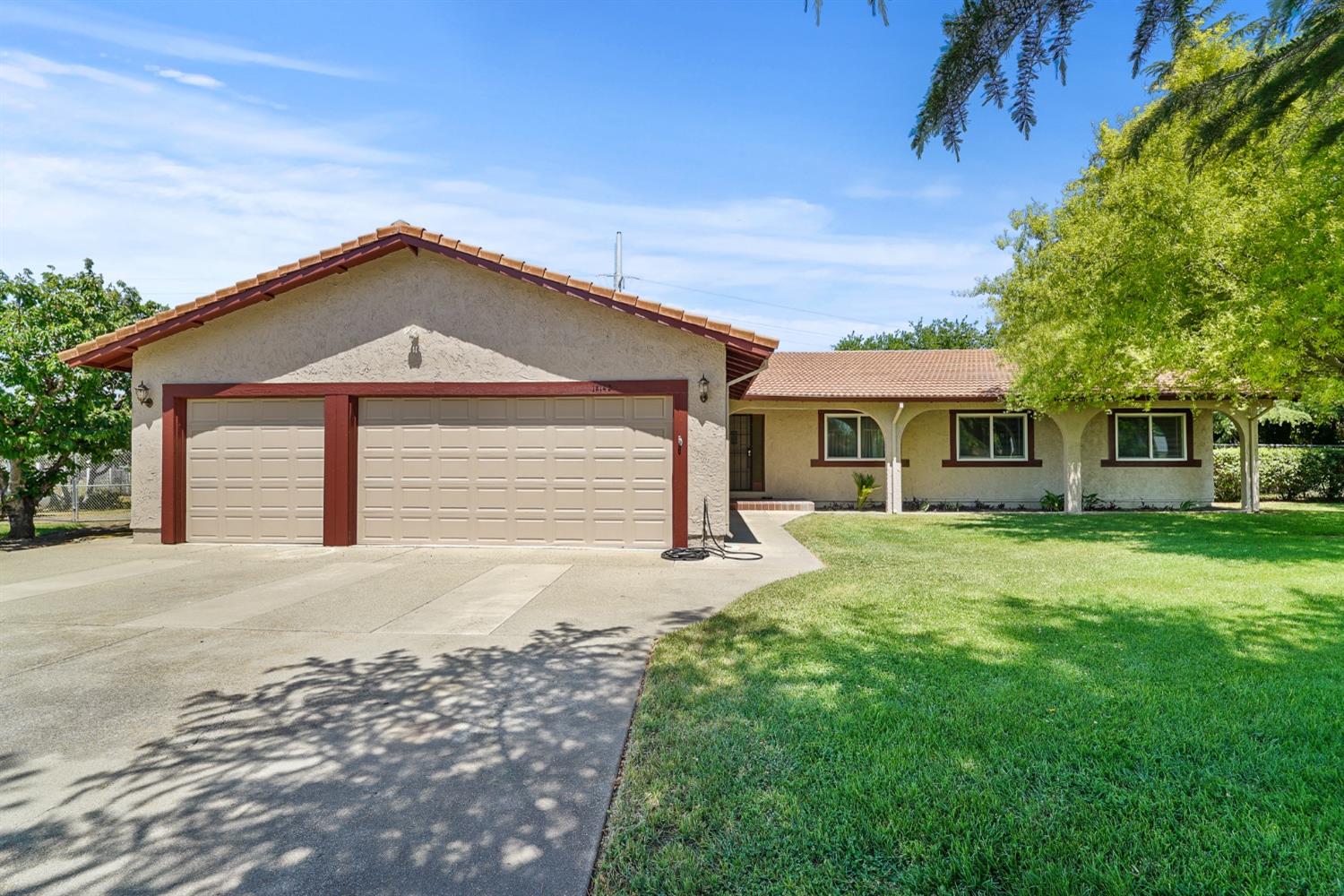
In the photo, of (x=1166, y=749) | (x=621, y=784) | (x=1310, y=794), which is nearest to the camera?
(x=1310, y=794)

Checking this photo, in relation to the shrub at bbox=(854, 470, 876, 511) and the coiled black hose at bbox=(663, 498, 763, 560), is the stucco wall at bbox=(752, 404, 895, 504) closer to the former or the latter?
the shrub at bbox=(854, 470, 876, 511)

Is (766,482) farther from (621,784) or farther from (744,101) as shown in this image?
(621,784)

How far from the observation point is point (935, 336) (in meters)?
46.0

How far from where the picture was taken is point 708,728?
11.1ft

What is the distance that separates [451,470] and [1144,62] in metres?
9.34

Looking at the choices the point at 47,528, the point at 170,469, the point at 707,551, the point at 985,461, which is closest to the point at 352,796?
the point at 707,551

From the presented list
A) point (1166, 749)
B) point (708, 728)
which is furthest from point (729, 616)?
point (1166, 749)

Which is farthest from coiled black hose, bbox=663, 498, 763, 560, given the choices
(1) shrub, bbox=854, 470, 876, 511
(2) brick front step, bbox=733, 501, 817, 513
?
(1) shrub, bbox=854, 470, 876, 511

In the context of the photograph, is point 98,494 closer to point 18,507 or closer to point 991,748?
point 18,507

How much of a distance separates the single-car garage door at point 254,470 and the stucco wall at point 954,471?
9630 mm

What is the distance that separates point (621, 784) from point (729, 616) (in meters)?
3.00

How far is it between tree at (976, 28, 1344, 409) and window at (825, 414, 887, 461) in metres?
3.75

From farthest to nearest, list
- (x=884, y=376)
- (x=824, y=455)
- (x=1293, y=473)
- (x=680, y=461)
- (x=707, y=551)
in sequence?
1. (x=1293, y=473)
2. (x=824, y=455)
3. (x=884, y=376)
4. (x=680, y=461)
5. (x=707, y=551)

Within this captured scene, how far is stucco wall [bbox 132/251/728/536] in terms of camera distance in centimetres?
982
